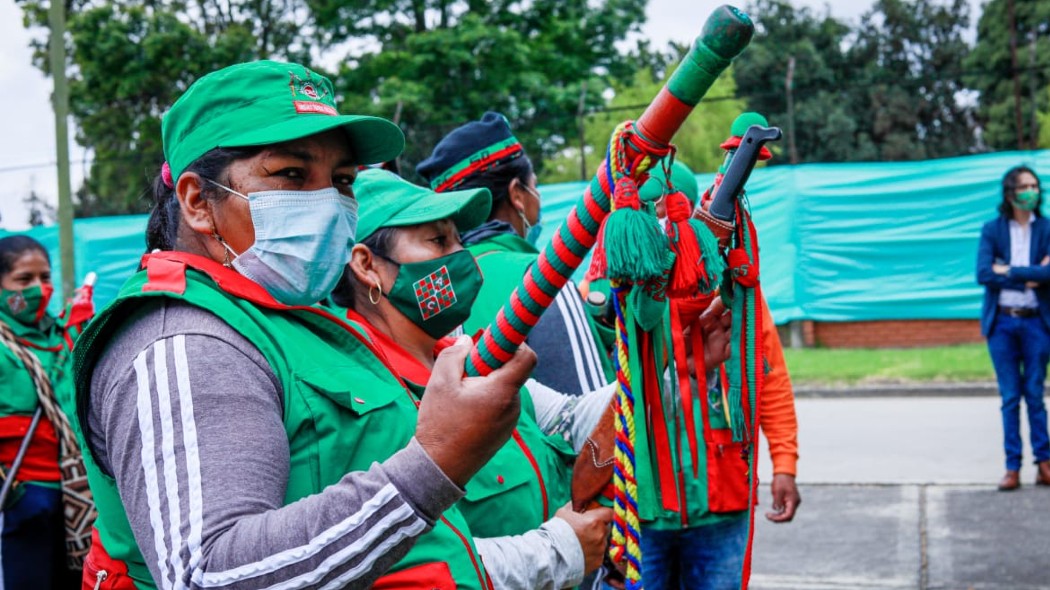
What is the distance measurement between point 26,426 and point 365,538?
11.1 ft

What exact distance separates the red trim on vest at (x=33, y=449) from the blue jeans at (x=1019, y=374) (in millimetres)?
5513

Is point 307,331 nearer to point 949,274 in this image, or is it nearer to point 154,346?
point 154,346

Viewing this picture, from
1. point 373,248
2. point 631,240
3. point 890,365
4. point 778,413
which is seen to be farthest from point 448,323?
point 890,365

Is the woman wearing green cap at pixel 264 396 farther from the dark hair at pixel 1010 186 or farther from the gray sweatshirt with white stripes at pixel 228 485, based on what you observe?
the dark hair at pixel 1010 186

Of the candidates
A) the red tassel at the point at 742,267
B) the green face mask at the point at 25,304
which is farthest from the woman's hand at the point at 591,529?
the green face mask at the point at 25,304

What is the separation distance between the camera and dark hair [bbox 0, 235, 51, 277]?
474cm

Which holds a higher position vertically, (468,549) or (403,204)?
(403,204)

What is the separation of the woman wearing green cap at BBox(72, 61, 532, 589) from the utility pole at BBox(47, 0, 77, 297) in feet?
30.3

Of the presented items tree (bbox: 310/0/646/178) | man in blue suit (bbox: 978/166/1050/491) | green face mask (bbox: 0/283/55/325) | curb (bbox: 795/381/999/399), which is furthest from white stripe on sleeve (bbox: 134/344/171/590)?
tree (bbox: 310/0/646/178)

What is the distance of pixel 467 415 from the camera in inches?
53.2

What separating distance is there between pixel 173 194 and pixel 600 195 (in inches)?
28.9

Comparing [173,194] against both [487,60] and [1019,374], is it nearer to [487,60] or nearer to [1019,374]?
[1019,374]

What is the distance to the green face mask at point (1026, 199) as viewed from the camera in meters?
6.78

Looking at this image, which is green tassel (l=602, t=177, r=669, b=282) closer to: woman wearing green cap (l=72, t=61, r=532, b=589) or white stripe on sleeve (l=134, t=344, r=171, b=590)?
woman wearing green cap (l=72, t=61, r=532, b=589)
